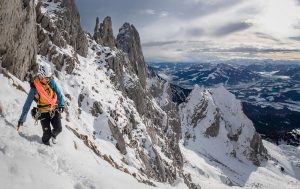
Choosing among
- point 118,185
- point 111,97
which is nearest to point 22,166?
point 118,185

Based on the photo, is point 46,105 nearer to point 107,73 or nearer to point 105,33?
point 107,73

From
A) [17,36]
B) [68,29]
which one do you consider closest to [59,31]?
[68,29]

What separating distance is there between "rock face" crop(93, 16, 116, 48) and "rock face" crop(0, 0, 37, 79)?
8777cm

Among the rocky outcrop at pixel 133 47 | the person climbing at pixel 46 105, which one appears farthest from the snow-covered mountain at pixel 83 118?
the person climbing at pixel 46 105

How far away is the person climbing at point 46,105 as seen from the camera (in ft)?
51.4

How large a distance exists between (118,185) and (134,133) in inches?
3076

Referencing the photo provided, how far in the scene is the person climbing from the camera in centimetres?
1568

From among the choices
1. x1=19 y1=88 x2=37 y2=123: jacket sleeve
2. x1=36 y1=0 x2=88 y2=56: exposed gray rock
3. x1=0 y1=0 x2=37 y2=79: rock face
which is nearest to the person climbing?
x1=19 y1=88 x2=37 y2=123: jacket sleeve

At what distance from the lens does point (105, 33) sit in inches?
5044

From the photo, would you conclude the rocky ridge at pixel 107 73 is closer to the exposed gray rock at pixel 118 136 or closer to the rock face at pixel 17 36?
the exposed gray rock at pixel 118 136

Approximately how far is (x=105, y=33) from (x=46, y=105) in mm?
115098

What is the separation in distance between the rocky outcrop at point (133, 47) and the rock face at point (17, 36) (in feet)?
395

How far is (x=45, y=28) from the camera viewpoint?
242 feet

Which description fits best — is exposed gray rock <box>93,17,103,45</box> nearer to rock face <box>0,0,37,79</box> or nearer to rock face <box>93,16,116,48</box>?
rock face <box>93,16,116,48</box>
